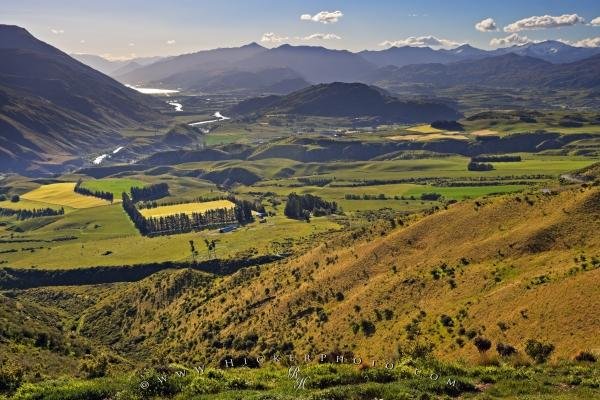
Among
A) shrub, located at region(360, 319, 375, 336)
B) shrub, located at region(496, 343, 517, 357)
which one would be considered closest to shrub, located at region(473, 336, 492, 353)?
shrub, located at region(496, 343, 517, 357)

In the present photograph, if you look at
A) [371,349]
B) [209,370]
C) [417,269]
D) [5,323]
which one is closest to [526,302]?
[371,349]

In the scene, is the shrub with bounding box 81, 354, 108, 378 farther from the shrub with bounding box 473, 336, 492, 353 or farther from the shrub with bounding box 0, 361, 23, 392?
the shrub with bounding box 473, 336, 492, 353

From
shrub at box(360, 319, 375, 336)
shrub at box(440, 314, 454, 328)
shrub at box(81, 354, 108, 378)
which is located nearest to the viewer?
shrub at box(81, 354, 108, 378)

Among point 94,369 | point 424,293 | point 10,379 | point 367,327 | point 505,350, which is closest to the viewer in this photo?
point 10,379

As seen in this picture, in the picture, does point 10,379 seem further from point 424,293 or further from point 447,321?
point 424,293

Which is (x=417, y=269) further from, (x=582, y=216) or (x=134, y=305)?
(x=134, y=305)

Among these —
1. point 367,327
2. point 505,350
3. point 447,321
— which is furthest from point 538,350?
point 367,327

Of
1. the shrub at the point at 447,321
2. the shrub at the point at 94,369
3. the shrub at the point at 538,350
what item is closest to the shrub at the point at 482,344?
the shrub at the point at 538,350
